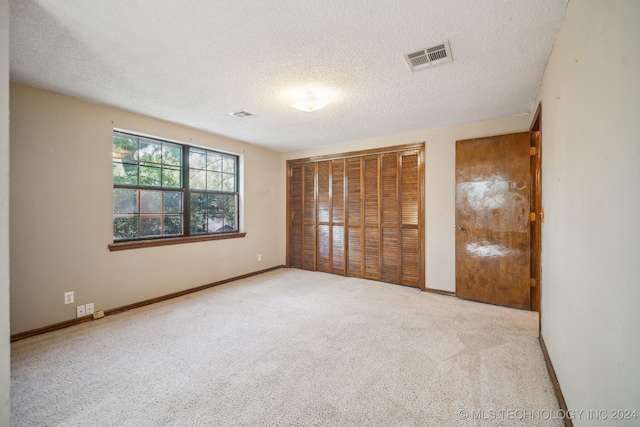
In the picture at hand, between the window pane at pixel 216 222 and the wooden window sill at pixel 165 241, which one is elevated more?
the window pane at pixel 216 222

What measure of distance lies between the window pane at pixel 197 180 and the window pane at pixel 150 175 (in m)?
0.45

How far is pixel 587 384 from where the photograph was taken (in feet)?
3.97

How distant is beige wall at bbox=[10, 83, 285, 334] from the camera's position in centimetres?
255

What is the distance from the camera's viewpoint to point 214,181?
443 cm

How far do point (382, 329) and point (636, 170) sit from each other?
91.6 inches

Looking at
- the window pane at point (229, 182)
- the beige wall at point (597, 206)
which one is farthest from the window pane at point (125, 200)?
the beige wall at point (597, 206)

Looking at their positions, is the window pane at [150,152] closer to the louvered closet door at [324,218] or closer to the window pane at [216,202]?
the window pane at [216,202]

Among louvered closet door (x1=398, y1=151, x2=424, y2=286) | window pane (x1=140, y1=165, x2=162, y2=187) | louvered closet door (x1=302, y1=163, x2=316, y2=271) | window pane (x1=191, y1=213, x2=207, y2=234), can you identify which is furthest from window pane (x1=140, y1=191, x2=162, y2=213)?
louvered closet door (x1=398, y1=151, x2=424, y2=286)

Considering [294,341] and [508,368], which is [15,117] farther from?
[508,368]

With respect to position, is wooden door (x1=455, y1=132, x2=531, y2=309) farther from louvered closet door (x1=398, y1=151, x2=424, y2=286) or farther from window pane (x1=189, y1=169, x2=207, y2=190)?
A: window pane (x1=189, y1=169, x2=207, y2=190)

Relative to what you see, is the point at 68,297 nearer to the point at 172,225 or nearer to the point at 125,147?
the point at 172,225

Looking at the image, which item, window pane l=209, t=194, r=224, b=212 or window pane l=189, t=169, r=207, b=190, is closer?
window pane l=189, t=169, r=207, b=190

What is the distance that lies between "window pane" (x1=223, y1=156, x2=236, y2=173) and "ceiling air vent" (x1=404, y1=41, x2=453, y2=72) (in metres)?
3.41

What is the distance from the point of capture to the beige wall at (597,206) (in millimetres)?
842
